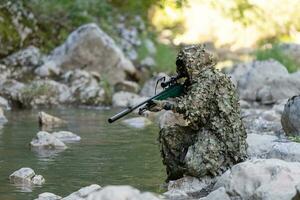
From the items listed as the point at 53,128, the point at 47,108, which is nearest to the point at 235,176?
the point at 53,128

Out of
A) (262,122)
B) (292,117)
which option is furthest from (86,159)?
(262,122)

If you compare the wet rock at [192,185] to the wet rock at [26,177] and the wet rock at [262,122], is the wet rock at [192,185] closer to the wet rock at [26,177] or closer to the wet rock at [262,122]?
the wet rock at [26,177]

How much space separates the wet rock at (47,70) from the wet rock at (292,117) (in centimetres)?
866

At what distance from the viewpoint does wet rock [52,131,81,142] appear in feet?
36.0

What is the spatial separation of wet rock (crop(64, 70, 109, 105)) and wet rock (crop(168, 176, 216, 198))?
9.64 meters

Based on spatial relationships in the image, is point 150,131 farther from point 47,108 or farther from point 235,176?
point 235,176

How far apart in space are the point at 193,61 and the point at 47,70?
11.1 m

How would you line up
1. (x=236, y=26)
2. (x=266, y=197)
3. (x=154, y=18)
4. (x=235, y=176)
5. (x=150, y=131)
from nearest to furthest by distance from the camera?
1. (x=266, y=197)
2. (x=235, y=176)
3. (x=150, y=131)
4. (x=154, y=18)
5. (x=236, y=26)

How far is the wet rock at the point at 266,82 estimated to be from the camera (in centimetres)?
1731

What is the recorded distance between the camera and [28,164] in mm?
8656

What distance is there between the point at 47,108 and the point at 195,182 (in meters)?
8.94

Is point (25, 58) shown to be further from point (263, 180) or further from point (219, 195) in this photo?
point (263, 180)

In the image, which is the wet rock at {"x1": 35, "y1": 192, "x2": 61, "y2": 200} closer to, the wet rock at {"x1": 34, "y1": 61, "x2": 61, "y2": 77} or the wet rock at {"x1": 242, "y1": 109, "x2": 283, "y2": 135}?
the wet rock at {"x1": 242, "y1": 109, "x2": 283, "y2": 135}

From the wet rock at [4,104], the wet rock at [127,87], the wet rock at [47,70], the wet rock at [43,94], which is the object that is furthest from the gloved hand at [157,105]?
the wet rock at [127,87]
